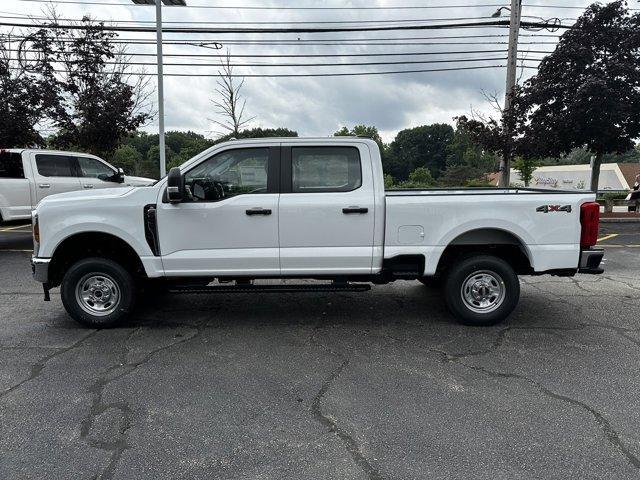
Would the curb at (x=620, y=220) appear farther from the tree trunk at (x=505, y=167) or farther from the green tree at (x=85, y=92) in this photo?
the green tree at (x=85, y=92)

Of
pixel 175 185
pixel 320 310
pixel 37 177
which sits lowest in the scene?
pixel 320 310

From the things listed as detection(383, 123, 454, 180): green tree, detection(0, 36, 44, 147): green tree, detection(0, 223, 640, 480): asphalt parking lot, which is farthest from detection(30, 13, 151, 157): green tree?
detection(383, 123, 454, 180): green tree

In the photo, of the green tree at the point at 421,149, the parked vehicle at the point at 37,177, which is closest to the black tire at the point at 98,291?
the parked vehicle at the point at 37,177

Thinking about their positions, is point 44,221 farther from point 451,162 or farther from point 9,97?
point 451,162

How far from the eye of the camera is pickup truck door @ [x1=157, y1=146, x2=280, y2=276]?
15.6 feet

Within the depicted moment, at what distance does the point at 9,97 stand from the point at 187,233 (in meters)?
13.7

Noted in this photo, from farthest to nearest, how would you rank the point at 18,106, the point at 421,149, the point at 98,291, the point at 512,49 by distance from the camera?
the point at 421,149 < the point at 512,49 < the point at 18,106 < the point at 98,291

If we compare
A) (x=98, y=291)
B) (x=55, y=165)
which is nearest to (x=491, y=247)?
(x=98, y=291)

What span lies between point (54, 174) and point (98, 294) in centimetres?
707

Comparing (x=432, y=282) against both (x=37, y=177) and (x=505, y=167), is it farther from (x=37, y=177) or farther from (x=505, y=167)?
(x=505, y=167)

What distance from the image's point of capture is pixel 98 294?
197 inches

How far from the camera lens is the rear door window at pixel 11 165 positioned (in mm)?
9953

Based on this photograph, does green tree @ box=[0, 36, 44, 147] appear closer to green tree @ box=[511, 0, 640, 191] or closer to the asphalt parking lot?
the asphalt parking lot

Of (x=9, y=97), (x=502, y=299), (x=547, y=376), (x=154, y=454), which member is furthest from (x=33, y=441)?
(x=9, y=97)
